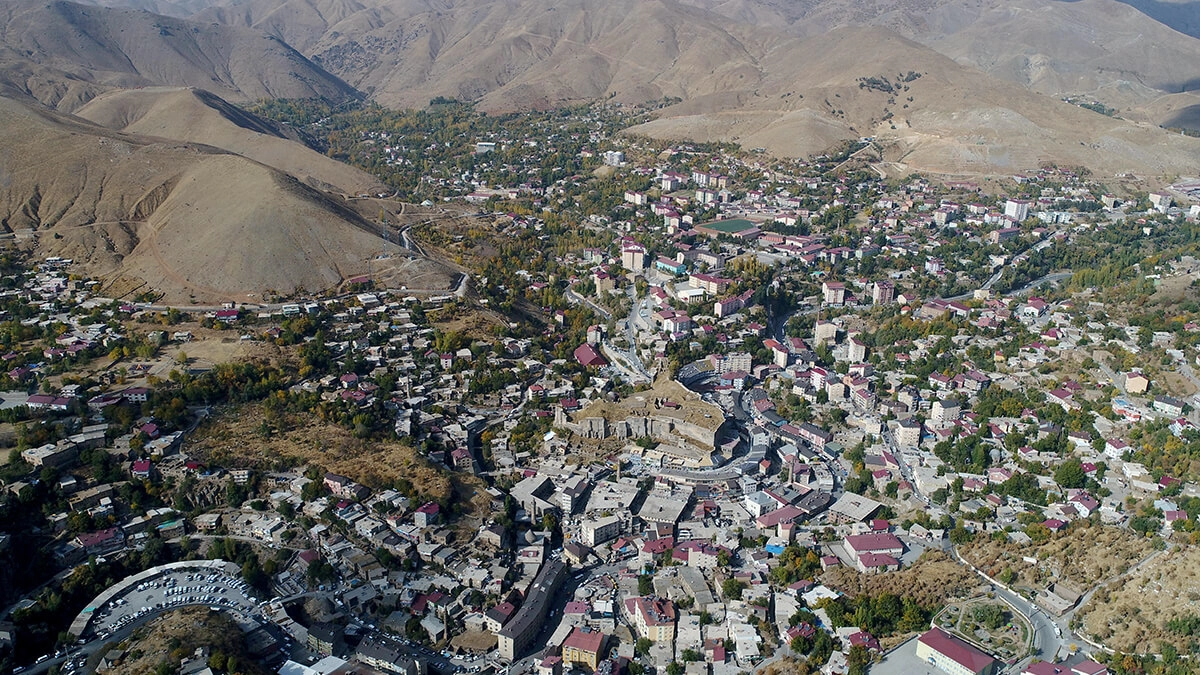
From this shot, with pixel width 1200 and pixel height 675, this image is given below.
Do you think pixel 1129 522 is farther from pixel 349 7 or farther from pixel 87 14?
pixel 349 7

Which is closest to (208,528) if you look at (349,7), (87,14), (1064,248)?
(1064,248)

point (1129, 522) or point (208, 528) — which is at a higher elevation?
point (1129, 522)

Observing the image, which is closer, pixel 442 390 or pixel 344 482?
pixel 344 482

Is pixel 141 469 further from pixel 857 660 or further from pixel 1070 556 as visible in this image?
pixel 1070 556

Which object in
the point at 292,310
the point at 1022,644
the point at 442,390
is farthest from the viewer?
the point at 292,310

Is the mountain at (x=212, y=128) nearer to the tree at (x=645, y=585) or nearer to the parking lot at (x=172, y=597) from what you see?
the parking lot at (x=172, y=597)

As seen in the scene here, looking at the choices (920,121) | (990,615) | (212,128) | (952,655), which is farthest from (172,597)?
(920,121)

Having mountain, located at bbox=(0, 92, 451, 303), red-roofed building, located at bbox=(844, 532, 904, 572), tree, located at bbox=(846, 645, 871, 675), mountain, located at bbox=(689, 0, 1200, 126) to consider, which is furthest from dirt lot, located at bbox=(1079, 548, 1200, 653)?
mountain, located at bbox=(689, 0, 1200, 126)
